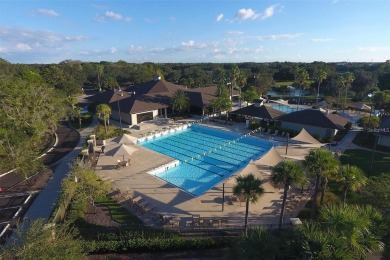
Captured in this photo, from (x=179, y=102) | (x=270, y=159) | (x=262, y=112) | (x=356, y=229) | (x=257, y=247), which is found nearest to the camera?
(x=257, y=247)

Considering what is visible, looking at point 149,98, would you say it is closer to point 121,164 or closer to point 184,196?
point 121,164

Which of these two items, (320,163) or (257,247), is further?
(320,163)

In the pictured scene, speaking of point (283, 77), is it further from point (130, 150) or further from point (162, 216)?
point (162, 216)

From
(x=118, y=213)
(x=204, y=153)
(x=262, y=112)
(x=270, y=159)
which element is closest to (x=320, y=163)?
(x=270, y=159)

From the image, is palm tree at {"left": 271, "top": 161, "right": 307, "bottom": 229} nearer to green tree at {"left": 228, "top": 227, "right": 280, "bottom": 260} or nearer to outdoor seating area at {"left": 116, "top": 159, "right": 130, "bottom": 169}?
green tree at {"left": 228, "top": 227, "right": 280, "bottom": 260}

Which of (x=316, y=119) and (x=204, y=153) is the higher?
(x=316, y=119)

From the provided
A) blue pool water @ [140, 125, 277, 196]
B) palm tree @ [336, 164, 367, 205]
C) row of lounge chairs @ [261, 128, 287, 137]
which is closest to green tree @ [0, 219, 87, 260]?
blue pool water @ [140, 125, 277, 196]

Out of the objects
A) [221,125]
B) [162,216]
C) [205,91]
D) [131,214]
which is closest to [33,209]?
[131,214]
